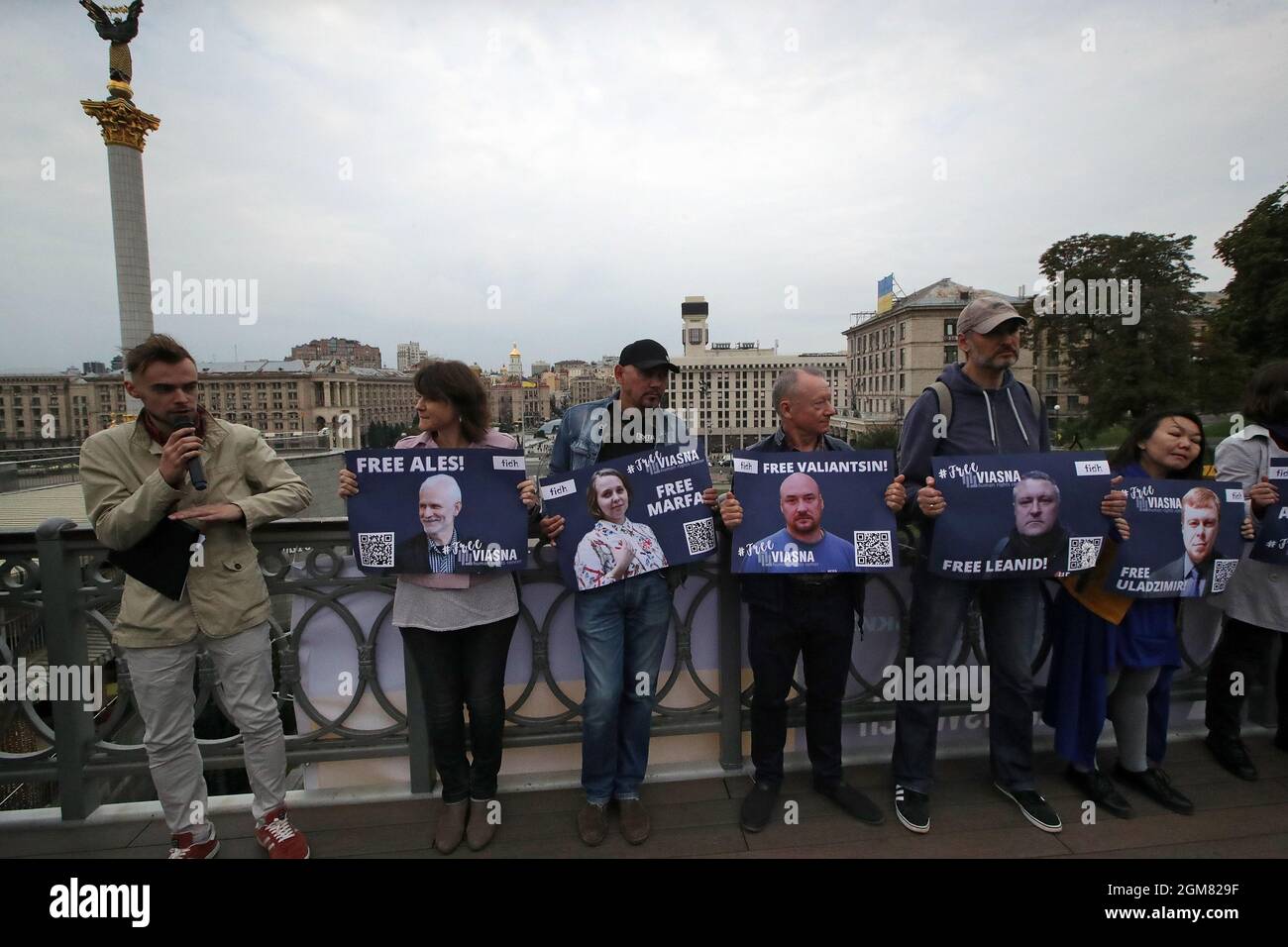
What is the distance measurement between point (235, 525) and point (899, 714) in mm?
3356

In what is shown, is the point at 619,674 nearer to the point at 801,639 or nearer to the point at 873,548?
the point at 801,639

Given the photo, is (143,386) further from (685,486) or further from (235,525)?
(685,486)

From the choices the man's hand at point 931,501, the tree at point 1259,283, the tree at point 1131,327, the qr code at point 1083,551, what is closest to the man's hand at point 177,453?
the man's hand at point 931,501

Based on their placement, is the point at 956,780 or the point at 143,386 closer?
the point at 143,386

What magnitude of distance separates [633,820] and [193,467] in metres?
2.53

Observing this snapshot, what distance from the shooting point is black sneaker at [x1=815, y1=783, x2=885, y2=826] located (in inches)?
128

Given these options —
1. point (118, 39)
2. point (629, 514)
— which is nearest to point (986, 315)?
point (629, 514)

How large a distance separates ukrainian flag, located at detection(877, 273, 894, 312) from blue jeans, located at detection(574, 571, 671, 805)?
84767 mm

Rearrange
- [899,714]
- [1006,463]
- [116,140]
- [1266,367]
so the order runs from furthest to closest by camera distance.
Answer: [116,140], [1266,367], [899,714], [1006,463]

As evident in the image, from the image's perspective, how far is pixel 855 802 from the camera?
3.32 m

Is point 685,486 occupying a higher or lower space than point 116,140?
lower

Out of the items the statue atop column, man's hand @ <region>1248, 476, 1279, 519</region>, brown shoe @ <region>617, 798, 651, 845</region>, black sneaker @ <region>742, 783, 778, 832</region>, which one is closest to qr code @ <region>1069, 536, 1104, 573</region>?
man's hand @ <region>1248, 476, 1279, 519</region>
